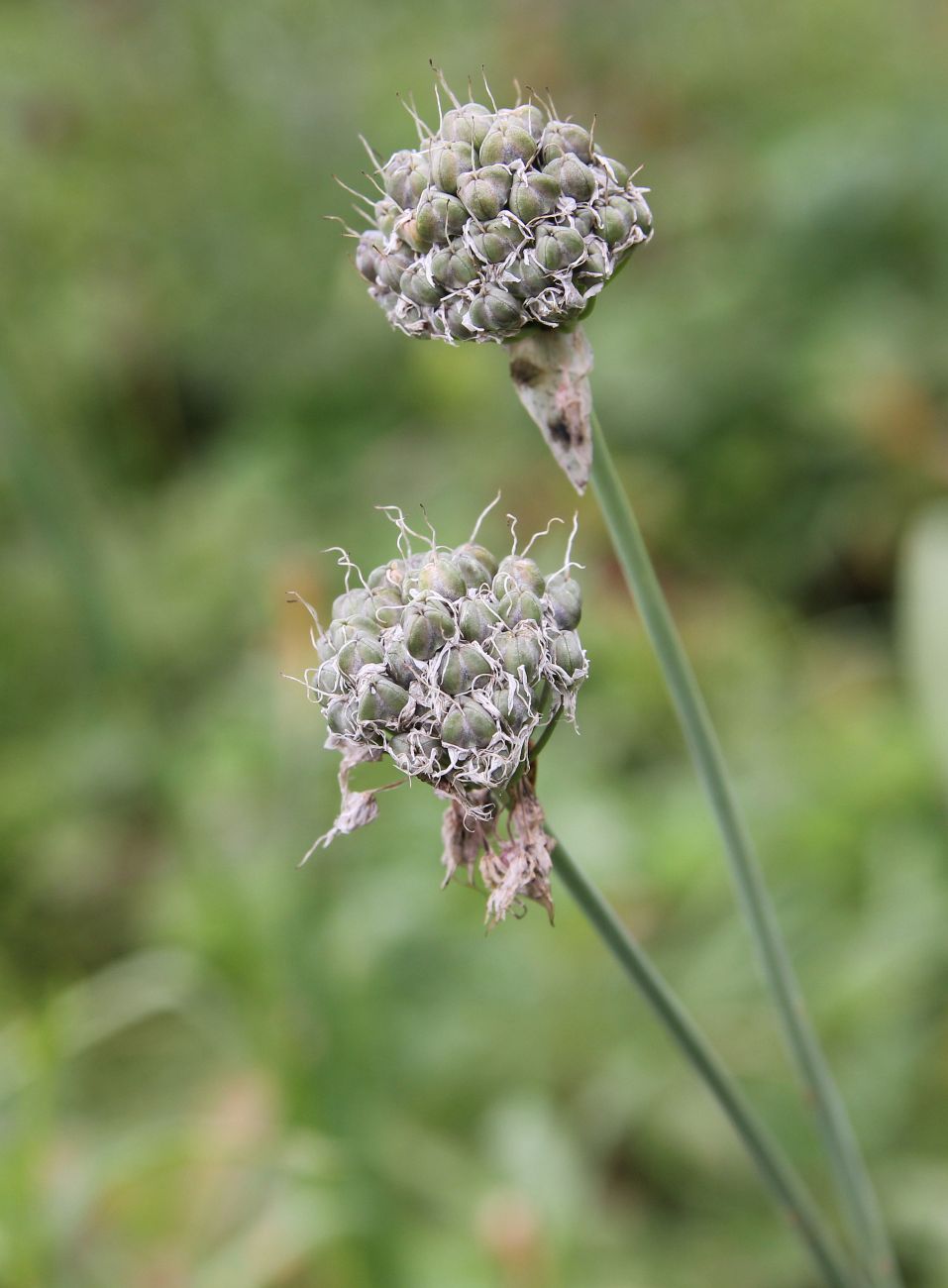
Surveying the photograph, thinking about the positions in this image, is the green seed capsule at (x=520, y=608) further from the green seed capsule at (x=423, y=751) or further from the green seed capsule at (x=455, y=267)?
the green seed capsule at (x=455, y=267)

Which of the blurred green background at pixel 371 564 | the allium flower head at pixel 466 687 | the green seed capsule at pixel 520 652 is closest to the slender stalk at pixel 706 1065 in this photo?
the allium flower head at pixel 466 687

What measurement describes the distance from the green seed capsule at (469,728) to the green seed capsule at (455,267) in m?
0.35

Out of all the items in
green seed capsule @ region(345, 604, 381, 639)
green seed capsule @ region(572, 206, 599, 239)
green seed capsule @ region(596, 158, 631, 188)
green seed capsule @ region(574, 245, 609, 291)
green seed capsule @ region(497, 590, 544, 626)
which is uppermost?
green seed capsule @ region(596, 158, 631, 188)

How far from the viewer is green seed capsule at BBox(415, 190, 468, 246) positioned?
99 centimetres

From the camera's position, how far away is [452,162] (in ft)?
3.24

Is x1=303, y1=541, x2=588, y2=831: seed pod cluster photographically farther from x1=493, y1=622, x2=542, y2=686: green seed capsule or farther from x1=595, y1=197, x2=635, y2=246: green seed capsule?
x1=595, y1=197, x2=635, y2=246: green seed capsule

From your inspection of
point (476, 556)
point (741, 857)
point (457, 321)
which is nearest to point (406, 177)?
point (457, 321)

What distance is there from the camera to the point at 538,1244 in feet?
6.28

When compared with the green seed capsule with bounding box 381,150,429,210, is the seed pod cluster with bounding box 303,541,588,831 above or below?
below

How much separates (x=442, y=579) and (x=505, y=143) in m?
0.35

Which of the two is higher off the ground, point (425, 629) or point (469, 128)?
point (469, 128)

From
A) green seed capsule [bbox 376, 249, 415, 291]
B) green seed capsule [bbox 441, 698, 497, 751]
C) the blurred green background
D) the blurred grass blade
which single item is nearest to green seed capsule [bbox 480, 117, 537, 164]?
green seed capsule [bbox 376, 249, 415, 291]

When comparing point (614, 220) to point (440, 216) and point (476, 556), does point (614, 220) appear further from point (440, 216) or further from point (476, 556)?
point (476, 556)

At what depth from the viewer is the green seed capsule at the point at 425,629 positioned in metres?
0.95
